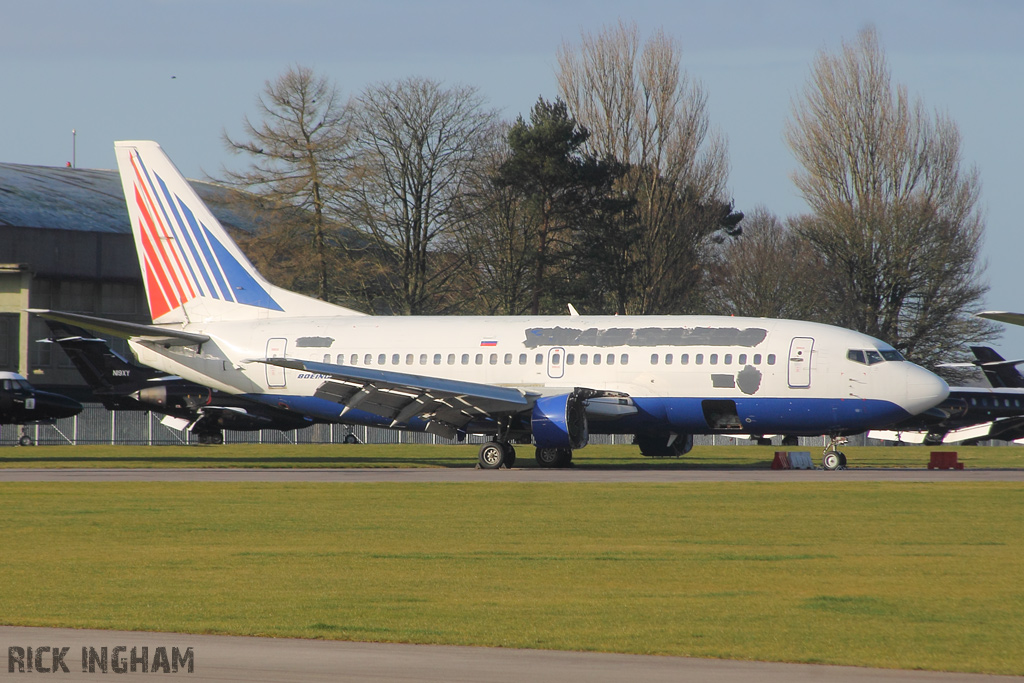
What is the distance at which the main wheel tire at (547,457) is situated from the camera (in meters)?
37.0

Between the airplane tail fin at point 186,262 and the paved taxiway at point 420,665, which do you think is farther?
the airplane tail fin at point 186,262

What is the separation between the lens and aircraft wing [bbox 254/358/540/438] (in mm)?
34375

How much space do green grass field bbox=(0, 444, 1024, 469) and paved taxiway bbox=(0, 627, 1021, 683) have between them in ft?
89.7

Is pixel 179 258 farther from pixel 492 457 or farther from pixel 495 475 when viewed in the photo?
pixel 495 475

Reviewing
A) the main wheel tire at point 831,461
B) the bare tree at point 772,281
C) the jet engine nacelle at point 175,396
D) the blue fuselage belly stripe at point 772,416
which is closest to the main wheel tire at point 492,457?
the blue fuselage belly stripe at point 772,416

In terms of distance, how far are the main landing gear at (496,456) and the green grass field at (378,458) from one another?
2285 millimetres

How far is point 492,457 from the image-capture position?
3581 cm

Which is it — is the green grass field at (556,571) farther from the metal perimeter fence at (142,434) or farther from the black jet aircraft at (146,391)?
the metal perimeter fence at (142,434)

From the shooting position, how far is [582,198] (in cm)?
6881

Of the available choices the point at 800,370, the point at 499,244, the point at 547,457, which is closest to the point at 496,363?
the point at 547,457

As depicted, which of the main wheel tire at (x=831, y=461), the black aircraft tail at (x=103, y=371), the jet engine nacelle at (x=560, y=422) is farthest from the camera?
the black aircraft tail at (x=103, y=371)

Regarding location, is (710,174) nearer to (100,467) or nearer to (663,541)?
(100,467)

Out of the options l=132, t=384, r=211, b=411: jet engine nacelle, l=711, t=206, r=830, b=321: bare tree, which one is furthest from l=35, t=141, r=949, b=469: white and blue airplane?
l=711, t=206, r=830, b=321: bare tree

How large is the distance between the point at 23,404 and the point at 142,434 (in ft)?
54.7
